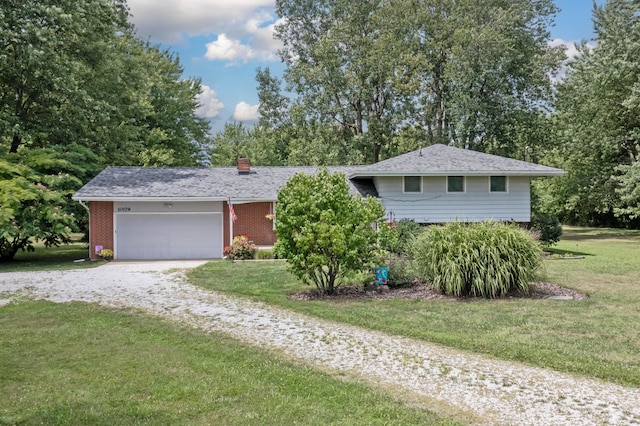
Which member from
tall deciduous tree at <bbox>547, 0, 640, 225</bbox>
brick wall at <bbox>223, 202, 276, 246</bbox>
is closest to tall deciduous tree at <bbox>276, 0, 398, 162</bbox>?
tall deciduous tree at <bbox>547, 0, 640, 225</bbox>

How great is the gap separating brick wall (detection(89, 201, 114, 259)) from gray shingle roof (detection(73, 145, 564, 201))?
72 cm

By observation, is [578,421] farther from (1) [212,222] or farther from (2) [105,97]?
(2) [105,97]

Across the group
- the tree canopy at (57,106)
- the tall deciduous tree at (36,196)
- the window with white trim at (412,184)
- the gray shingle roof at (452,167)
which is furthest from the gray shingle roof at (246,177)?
the tree canopy at (57,106)

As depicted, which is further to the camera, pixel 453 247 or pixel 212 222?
pixel 212 222

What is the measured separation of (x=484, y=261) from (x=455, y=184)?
1150 centimetres

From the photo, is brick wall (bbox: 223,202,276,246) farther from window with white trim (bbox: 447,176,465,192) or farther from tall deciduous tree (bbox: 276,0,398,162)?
tall deciduous tree (bbox: 276,0,398,162)

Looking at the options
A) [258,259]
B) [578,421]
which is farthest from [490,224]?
[258,259]

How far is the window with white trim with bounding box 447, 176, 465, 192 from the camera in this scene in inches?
842

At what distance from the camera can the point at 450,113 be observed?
31.1 meters

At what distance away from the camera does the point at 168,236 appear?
67.4 ft

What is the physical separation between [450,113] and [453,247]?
73.3 ft

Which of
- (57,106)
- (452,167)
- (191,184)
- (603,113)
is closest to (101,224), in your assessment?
(191,184)

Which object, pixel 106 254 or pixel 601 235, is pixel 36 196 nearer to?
pixel 106 254

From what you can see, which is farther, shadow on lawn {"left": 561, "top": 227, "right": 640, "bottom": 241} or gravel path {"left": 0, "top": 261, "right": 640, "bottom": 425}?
shadow on lawn {"left": 561, "top": 227, "right": 640, "bottom": 241}
